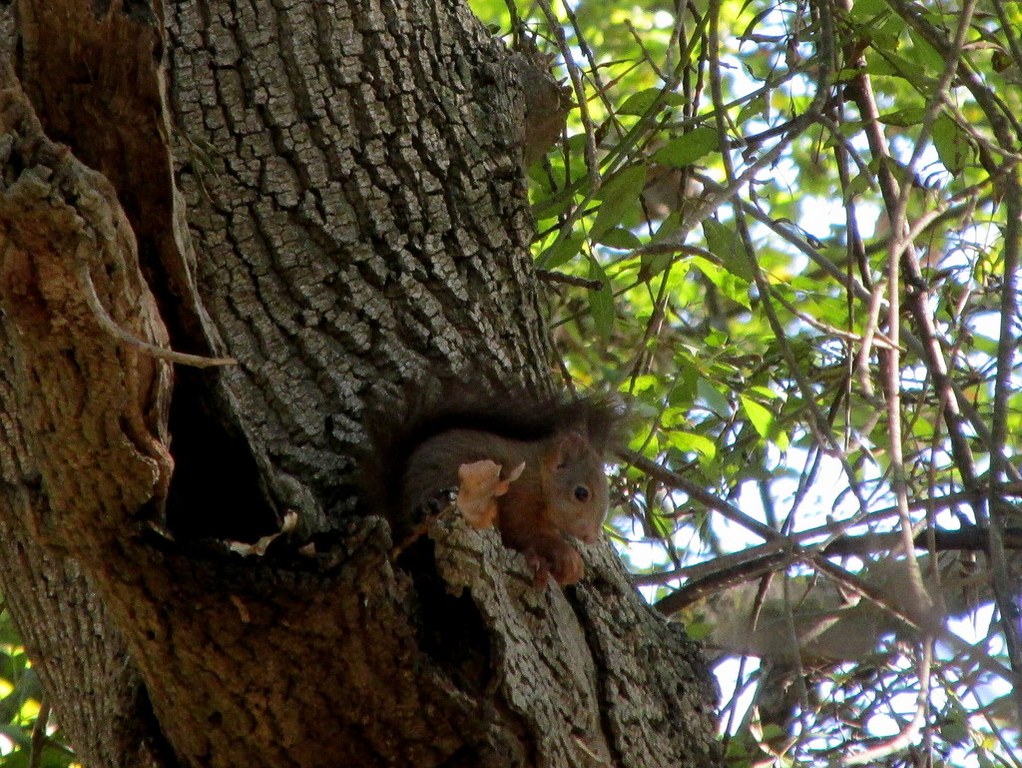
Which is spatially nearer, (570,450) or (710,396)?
(570,450)

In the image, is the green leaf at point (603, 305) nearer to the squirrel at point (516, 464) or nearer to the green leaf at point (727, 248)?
the squirrel at point (516, 464)

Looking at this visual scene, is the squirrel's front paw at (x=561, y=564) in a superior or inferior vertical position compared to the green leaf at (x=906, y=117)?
inferior

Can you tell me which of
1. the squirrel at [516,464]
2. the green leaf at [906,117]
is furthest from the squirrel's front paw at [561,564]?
the green leaf at [906,117]

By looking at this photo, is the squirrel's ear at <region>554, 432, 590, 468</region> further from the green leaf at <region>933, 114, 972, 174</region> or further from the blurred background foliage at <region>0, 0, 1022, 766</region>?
the green leaf at <region>933, 114, 972, 174</region>

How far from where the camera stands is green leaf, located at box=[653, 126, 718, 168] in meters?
2.15

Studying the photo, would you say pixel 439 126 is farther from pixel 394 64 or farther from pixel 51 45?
pixel 51 45

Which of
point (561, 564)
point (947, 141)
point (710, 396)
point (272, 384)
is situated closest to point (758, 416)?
point (710, 396)

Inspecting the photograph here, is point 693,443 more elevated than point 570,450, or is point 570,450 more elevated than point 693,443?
point 693,443

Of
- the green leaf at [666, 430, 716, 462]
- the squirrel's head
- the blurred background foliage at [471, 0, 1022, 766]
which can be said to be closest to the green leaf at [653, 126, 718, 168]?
the blurred background foliage at [471, 0, 1022, 766]

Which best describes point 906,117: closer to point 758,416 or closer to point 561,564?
point 758,416

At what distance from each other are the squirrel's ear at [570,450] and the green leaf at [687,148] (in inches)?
27.6

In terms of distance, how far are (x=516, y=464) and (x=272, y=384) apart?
77 cm

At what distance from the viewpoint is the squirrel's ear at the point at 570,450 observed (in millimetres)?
2627

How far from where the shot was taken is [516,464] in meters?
2.47
